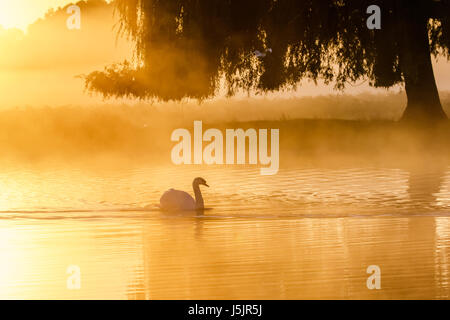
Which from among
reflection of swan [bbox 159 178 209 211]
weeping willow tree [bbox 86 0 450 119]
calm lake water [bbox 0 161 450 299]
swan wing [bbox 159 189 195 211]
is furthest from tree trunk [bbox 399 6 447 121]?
swan wing [bbox 159 189 195 211]

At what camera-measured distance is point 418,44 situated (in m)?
28.1

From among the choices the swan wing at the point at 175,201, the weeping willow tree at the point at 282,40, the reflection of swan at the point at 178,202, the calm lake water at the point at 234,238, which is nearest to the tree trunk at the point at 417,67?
the weeping willow tree at the point at 282,40

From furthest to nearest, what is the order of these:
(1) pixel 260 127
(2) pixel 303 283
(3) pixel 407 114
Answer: (1) pixel 260 127
(3) pixel 407 114
(2) pixel 303 283

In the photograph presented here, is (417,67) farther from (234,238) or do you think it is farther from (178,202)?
(234,238)

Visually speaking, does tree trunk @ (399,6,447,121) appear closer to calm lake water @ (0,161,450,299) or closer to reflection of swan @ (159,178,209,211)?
calm lake water @ (0,161,450,299)

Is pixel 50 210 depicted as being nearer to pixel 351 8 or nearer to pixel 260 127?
pixel 351 8

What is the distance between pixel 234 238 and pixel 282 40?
53.3 feet

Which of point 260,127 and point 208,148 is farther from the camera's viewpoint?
point 260,127

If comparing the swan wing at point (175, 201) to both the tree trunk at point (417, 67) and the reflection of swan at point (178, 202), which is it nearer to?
the reflection of swan at point (178, 202)

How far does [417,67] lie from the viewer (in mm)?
26469

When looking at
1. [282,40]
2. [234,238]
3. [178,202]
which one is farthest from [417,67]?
[234,238]

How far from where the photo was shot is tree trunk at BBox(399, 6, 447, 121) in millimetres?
26094
